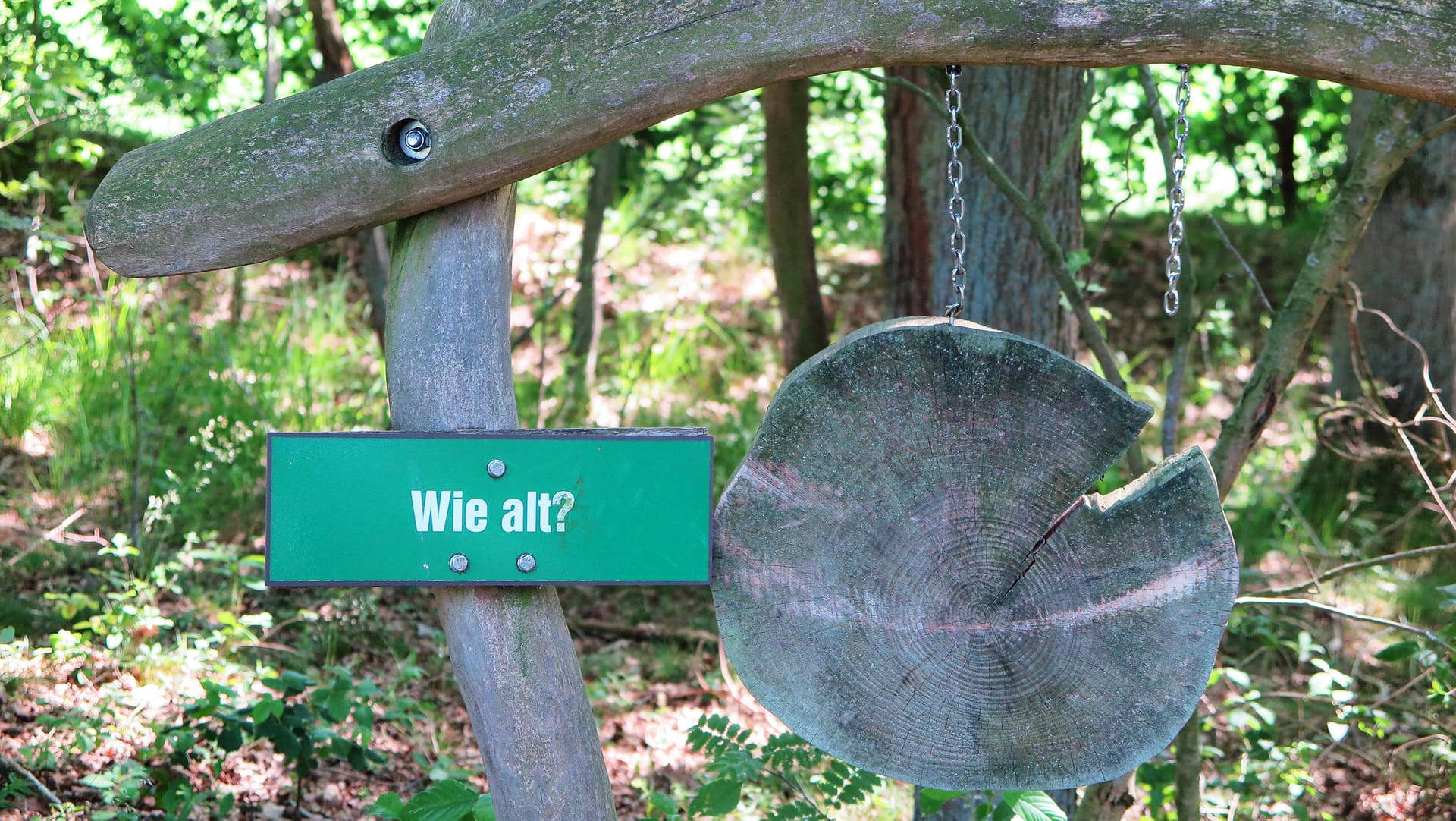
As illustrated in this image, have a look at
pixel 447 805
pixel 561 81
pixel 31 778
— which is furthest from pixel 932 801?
pixel 31 778

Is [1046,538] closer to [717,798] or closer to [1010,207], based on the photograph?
[717,798]

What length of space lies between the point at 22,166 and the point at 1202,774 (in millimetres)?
6218

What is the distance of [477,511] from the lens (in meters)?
1.68

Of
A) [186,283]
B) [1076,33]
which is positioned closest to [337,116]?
[1076,33]

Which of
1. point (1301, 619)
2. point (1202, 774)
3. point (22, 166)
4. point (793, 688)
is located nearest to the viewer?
point (793, 688)

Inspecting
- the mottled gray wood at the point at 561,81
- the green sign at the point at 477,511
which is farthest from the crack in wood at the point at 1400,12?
the green sign at the point at 477,511

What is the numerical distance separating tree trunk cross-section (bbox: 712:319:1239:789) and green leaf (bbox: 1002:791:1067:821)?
402 millimetres

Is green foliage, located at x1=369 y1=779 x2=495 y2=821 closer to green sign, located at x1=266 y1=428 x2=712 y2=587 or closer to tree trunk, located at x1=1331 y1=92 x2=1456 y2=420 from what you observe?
green sign, located at x1=266 y1=428 x2=712 y2=587

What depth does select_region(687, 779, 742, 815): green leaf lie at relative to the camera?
213 centimetres

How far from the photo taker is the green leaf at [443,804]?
2006 millimetres

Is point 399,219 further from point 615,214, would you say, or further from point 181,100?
point 615,214

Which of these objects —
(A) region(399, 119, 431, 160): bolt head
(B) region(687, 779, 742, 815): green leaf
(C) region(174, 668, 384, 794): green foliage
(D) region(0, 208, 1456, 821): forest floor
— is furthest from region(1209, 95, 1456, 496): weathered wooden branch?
(C) region(174, 668, 384, 794): green foliage

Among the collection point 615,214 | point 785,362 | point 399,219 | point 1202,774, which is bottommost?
point 1202,774

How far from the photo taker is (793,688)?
167 cm
